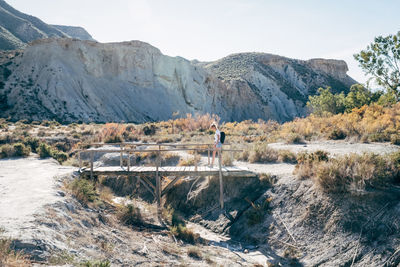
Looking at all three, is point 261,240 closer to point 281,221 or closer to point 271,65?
point 281,221

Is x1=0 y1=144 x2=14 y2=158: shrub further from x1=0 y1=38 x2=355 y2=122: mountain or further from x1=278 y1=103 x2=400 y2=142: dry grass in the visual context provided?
x1=0 y1=38 x2=355 y2=122: mountain

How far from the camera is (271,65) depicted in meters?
70.8

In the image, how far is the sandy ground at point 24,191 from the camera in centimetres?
600

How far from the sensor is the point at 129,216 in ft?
30.8

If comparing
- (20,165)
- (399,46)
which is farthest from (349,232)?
(399,46)

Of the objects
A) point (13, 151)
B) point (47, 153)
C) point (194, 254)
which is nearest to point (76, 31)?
point (13, 151)

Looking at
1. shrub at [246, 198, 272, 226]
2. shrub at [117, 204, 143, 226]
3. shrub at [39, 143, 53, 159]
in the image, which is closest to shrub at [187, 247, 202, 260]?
shrub at [117, 204, 143, 226]

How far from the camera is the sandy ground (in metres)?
6.00

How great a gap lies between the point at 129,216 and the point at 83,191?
1.60 m

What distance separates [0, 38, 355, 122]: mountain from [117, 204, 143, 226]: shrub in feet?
94.1

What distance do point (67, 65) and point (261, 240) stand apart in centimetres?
3895

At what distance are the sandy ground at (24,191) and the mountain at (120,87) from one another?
2408cm

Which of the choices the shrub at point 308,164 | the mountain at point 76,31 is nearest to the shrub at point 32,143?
the shrub at point 308,164

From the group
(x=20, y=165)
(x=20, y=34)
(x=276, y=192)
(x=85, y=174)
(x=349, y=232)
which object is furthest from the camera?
(x=20, y=34)
